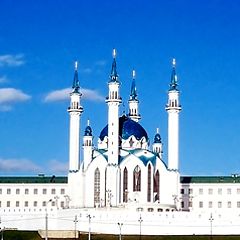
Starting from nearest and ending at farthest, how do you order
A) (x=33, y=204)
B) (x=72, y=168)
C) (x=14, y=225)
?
(x=14, y=225), (x=72, y=168), (x=33, y=204)

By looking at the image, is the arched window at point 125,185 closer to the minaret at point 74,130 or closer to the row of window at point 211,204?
the minaret at point 74,130

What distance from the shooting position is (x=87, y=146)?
12225 centimetres

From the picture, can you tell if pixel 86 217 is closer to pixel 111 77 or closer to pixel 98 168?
pixel 98 168

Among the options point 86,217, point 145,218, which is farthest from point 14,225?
point 145,218

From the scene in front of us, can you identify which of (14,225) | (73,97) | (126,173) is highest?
(73,97)

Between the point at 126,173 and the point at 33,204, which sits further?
the point at 33,204

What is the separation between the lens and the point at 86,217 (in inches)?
4146

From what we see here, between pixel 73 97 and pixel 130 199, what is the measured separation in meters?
17.4

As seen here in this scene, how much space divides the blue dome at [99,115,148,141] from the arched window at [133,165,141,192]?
6488mm

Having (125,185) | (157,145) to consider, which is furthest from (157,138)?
(125,185)

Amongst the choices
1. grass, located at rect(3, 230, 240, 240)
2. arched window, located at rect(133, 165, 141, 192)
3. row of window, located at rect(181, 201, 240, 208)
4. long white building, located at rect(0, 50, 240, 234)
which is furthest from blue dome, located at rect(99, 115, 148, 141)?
grass, located at rect(3, 230, 240, 240)

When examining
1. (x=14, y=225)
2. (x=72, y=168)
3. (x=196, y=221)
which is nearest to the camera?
(x=196, y=221)

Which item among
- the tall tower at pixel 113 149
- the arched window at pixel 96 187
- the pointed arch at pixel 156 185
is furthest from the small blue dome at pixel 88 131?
the pointed arch at pixel 156 185

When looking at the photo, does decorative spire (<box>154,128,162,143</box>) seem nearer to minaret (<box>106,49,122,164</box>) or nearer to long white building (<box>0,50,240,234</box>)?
long white building (<box>0,50,240,234</box>)
